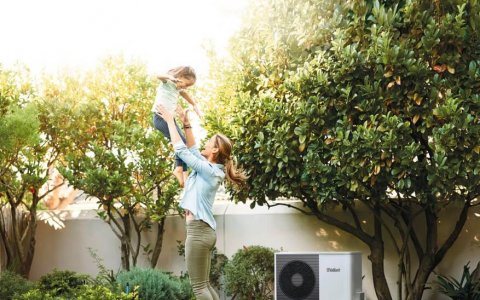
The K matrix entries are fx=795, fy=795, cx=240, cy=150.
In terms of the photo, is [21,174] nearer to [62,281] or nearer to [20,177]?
[20,177]

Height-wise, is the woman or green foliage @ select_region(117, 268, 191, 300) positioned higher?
the woman

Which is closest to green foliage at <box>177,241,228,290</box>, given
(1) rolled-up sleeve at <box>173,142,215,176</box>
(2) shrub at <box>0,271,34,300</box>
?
(2) shrub at <box>0,271,34,300</box>

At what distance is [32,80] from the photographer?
9.76 metres

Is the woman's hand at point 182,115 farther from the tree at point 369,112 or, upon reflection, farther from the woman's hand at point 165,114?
the tree at point 369,112

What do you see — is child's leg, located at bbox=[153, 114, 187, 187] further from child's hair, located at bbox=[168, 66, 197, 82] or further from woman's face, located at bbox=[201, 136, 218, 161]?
child's hair, located at bbox=[168, 66, 197, 82]

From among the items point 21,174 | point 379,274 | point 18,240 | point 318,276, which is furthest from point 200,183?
point 18,240

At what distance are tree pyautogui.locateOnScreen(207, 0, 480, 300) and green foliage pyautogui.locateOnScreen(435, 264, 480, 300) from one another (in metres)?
0.22

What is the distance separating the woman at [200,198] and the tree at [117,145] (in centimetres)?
A: 376

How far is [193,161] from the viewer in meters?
5.26

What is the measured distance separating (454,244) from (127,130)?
3.90 meters

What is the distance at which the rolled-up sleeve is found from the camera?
5.25 m

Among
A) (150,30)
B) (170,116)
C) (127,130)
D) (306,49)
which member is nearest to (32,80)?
(127,130)

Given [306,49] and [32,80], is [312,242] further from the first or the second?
[32,80]

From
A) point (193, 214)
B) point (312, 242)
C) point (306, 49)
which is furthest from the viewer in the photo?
point (312, 242)
